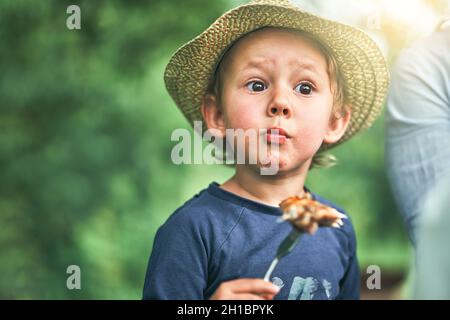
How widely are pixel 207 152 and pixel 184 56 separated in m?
0.28

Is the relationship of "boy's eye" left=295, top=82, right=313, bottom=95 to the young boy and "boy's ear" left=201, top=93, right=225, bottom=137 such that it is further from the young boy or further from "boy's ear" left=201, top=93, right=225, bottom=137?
"boy's ear" left=201, top=93, right=225, bottom=137

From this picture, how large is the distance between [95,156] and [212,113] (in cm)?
48

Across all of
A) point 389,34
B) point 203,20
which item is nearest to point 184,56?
point 203,20

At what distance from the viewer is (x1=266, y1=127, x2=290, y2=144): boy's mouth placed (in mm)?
1673

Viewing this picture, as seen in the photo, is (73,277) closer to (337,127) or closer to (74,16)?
(74,16)

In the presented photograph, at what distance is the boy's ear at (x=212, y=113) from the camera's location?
1.77 metres

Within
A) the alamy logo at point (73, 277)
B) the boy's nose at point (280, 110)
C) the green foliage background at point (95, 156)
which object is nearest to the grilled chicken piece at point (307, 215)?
the boy's nose at point (280, 110)

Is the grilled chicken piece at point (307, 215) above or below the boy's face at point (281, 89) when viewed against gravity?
below

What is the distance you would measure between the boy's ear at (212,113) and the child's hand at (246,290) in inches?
13.4

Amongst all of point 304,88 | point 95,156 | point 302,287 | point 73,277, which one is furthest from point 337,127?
point 73,277

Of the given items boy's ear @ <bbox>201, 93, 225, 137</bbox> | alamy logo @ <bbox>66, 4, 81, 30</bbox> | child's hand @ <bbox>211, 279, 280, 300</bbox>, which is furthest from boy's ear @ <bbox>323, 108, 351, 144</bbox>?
alamy logo @ <bbox>66, 4, 81, 30</bbox>

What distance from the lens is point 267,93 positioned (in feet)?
5.51

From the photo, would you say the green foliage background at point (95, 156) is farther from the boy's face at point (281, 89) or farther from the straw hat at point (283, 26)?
the boy's face at point (281, 89)

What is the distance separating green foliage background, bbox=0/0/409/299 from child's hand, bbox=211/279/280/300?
0.42 metres
